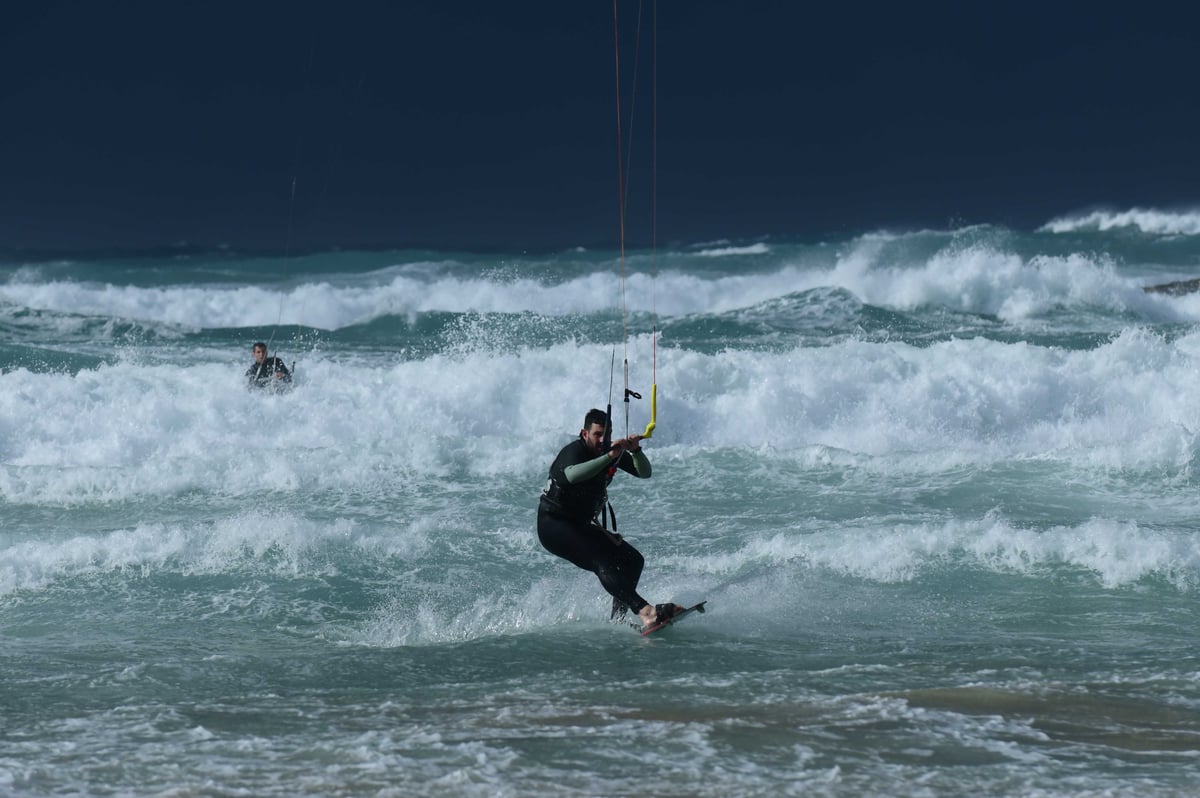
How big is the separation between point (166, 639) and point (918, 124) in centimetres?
3433

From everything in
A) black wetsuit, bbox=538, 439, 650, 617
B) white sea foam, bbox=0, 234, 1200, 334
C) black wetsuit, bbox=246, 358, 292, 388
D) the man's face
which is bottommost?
black wetsuit, bbox=538, 439, 650, 617

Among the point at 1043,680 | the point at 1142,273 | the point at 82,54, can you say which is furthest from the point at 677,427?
the point at 82,54

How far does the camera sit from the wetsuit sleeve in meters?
7.73

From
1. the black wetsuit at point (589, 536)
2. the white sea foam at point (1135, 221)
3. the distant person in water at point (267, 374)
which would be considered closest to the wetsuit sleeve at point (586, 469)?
the black wetsuit at point (589, 536)

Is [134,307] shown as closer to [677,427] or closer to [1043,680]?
[677,427]

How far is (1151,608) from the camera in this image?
28.4 feet

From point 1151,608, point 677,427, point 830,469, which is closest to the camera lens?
point 1151,608

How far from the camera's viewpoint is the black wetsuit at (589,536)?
8.11 meters

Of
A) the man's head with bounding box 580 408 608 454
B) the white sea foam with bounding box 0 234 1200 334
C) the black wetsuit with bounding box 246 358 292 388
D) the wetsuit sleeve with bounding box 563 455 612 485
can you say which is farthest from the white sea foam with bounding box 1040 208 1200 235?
the wetsuit sleeve with bounding box 563 455 612 485

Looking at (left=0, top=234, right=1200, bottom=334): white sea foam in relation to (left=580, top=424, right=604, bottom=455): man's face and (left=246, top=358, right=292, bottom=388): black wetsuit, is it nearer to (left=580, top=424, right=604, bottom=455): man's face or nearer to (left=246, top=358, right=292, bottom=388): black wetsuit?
(left=246, top=358, right=292, bottom=388): black wetsuit

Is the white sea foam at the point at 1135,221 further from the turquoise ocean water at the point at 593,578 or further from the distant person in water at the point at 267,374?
the distant person in water at the point at 267,374

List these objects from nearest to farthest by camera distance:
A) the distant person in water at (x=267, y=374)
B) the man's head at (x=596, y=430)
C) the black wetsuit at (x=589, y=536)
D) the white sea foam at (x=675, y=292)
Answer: the man's head at (x=596, y=430)
the black wetsuit at (x=589, y=536)
the distant person in water at (x=267, y=374)
the white sea foam at (x=675, y=292)

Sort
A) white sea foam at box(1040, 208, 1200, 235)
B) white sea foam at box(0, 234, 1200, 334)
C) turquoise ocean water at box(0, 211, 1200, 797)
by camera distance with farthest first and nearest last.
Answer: white sea foam at box(1040, 208, 1200, 235) < white sea foam at box(0, 234, 1200, 334) < turquoise ocean water at box(0, 211, 1200, 797)

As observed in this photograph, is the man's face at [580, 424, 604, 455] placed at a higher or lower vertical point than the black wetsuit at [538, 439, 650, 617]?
higher
